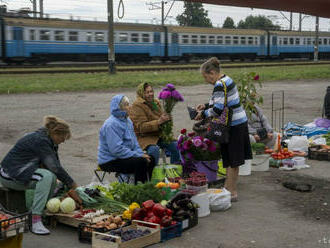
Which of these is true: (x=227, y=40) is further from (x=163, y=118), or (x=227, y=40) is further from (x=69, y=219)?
(x=69, y=219)

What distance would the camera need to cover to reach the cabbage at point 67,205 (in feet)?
17.3

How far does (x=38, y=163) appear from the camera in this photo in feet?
17.4

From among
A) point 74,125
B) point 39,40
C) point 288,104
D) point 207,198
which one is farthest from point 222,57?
point 207,198

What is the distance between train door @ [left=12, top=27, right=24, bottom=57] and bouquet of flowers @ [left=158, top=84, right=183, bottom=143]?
25.8 metres

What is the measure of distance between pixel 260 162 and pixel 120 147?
8.78 feet

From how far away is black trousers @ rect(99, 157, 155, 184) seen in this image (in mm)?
6156

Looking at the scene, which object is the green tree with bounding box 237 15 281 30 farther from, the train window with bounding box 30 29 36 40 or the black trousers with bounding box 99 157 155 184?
the black trousers with bounding box 99 157 155 184

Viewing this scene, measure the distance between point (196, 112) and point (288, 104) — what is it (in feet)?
32.5

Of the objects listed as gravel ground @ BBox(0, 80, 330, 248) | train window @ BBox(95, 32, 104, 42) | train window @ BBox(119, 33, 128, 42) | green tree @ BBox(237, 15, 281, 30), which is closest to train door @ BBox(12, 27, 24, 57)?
train window @ BBox(95, 32, 104, 42)

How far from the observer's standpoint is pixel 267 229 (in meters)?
5.30

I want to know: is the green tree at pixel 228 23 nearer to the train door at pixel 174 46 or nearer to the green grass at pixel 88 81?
the train door at pixel 174 46

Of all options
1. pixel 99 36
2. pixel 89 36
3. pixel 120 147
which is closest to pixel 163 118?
pixel 120 147

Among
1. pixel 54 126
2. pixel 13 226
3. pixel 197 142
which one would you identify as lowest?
pixel 13 226

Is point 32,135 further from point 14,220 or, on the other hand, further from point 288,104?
point 288,104
